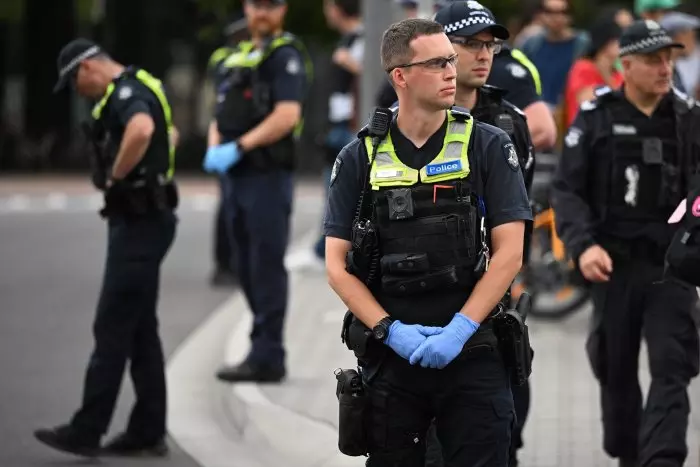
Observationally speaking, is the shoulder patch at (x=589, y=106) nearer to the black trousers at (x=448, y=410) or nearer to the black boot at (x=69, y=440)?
the black trousers at (x=448, y=410)

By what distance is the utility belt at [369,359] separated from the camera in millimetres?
6062

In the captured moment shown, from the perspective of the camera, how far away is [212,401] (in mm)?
10203

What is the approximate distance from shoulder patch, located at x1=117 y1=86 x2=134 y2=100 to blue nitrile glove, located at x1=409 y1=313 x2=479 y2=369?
3.31m

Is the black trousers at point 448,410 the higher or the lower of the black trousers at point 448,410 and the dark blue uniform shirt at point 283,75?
the lower

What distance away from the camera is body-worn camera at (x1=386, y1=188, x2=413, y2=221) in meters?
6.04

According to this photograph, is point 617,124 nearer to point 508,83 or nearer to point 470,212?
point 508,83

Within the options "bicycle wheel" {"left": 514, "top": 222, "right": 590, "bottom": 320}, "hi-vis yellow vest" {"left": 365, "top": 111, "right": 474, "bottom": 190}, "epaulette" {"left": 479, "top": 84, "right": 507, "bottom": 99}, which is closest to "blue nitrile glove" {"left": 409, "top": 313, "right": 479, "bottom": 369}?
"hi-vis yellow vest" {"left": 365, "top": 111, "right": 474, "bottom": 190}

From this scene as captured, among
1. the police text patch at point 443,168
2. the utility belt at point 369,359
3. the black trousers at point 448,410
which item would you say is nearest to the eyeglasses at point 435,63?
the police text patch at point 443,168

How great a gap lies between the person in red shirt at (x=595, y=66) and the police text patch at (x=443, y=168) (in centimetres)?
531

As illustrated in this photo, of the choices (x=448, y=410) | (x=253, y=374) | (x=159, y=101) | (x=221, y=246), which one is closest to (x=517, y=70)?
(x=159, y=101)

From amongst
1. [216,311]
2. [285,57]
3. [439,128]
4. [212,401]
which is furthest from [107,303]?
[216,311]

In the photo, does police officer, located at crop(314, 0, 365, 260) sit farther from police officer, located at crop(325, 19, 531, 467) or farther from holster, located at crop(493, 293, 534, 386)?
holster, located at crop(493, 293, 534, 386)

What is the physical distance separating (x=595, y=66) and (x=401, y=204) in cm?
606

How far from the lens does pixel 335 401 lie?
9.69 metres
